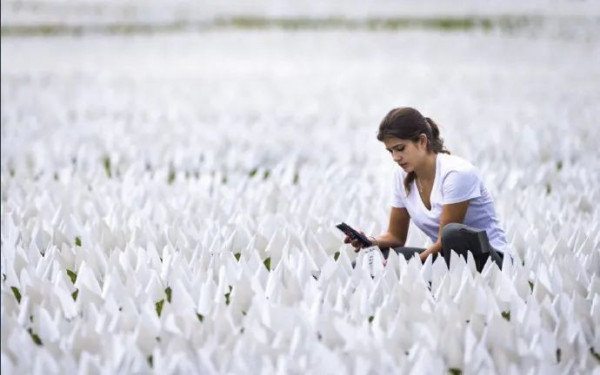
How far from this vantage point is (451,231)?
3.40 m

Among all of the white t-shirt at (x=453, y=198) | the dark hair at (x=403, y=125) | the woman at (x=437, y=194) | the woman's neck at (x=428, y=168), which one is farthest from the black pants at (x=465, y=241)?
the dark hair at (x=403, y=125)

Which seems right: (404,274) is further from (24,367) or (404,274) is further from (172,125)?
(172,125)

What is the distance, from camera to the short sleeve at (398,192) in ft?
12.3

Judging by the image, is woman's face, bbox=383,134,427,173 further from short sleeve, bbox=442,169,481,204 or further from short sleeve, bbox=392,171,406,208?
short sleeve, bbox=392,171,406,208

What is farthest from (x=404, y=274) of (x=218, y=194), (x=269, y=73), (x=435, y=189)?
(x=269, y=73)

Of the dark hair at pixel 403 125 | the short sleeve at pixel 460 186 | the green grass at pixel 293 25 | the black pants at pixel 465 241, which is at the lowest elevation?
the green grass at pixel 293 25

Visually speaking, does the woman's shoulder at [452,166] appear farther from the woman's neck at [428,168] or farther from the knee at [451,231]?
the knee at [451,231]

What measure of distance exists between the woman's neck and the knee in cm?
25

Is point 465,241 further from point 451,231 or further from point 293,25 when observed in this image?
point 293,25

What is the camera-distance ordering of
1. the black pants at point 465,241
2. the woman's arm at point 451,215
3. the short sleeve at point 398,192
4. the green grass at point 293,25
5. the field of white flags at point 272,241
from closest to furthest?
the field of white flags at point 272,241 → the black pants at point 465,241 → the woman's arm at point 451,215 → the short sleeve at point 398,192 → the green grass at point 293,25

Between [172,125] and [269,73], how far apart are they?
6.79m

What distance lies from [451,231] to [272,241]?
0.78 meters

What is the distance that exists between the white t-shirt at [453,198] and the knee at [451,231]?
11 centimetres

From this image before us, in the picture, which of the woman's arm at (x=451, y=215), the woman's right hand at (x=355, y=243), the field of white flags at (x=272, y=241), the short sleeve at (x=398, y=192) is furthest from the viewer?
the short sleeve at (x=398, y=192)
